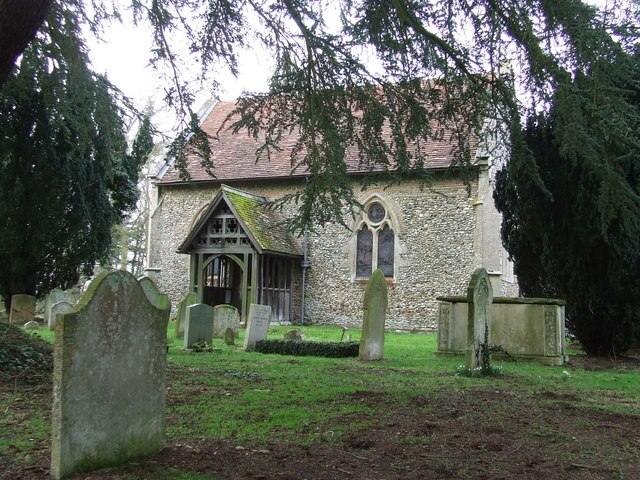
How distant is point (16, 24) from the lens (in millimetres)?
3631

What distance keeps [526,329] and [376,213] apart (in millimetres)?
11845

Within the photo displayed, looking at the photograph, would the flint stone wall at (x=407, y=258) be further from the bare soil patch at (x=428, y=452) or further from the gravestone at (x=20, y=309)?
the bare soil patch at (x=428, y=452)

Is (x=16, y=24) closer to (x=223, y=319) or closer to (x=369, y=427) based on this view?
(x=369, y=427)

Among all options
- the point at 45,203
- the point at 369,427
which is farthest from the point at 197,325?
the point at 369,427

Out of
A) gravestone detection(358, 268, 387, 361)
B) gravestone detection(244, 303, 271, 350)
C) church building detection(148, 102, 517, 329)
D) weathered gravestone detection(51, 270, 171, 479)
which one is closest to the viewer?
weathered gravestone detection(51, 270, 171, 479)

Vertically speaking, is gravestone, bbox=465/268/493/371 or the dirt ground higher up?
gravestone, bbox=465/268/493/371

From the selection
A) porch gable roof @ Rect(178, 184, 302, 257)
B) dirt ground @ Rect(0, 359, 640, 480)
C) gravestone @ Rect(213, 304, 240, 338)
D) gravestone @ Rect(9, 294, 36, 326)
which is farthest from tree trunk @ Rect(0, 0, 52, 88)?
porch gable roof @ Rect(178, 184, 302, 257)

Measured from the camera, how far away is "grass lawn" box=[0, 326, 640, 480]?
389cm

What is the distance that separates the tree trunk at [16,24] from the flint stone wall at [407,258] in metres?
16.1

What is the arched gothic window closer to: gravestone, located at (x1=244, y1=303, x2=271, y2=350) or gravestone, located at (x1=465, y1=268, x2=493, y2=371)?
gravestone, located at (x1=244, y1=303, x2=271, y2=350)

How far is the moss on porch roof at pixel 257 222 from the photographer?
67.2 feet

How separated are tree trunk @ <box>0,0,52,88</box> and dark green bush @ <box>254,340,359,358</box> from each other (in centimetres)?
848

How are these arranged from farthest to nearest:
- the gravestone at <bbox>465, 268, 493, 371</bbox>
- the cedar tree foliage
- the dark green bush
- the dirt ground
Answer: the cedar tree foliage, the dark green bush, the gravestone at <bbox>465, 268, 493, 371</bbox>, the dirt ground

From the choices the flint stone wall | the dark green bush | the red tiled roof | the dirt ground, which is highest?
the red tiled roof
